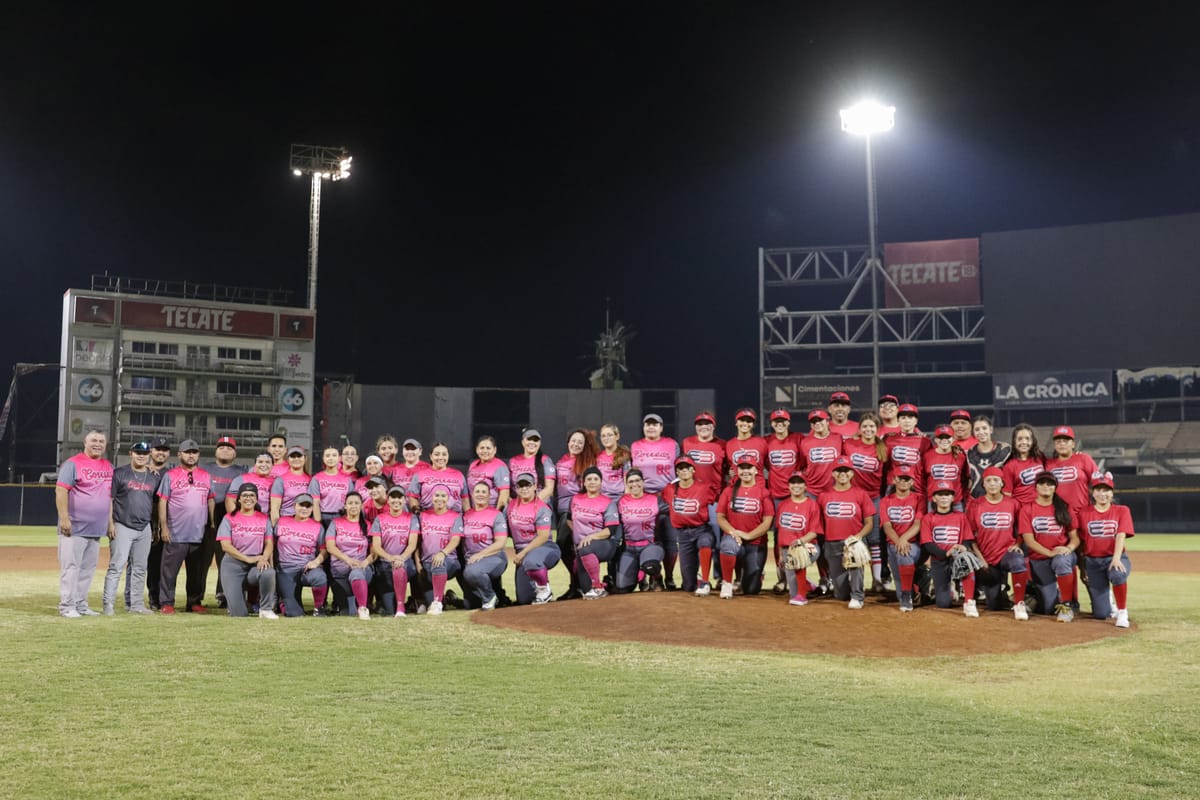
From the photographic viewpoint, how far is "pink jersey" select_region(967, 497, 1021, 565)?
8875 mm

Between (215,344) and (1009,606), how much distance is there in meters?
40.1

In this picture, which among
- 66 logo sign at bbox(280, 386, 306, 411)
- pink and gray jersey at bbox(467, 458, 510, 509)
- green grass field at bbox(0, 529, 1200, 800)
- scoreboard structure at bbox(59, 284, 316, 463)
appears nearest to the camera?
green grass field at bbox(0, 529, 1200, 800)

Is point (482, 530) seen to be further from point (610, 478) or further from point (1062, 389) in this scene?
point (1062, 389)

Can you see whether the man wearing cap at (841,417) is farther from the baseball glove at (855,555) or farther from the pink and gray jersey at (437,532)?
the pink and gray jersey at (437,532)

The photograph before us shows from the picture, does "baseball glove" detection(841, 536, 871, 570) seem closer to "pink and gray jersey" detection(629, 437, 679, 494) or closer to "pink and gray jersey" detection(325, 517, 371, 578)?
"pink and gray jersey" detection(629, 437, 679, 494)

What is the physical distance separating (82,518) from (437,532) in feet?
9.64

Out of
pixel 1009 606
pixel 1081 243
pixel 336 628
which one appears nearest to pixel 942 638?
pixel 1009 606

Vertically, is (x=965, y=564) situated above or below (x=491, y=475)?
below

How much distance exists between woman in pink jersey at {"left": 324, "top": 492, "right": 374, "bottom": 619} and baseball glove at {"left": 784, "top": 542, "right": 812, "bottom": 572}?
3.56m

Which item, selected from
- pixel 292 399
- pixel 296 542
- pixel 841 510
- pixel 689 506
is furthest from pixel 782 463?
pixel 292 399

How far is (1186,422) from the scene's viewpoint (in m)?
37.2

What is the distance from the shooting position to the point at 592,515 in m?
9.48

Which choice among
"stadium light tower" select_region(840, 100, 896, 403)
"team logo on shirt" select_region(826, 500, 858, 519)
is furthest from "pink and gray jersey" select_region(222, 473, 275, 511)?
"stadium light tower" select_region(840, 100, 896, 403)

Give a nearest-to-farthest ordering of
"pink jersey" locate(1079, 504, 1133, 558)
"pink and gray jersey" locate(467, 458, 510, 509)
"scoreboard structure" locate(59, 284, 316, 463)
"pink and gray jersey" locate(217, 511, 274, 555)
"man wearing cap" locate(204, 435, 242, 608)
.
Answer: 1. "pink jersey" locate(1079, 504, 1133, 558)
2. "pink and gray jersey" locate(217, 511, 274, 555)
3. "man wearing cap" locate(204, 435, 242, 608)
4. "pink and gray jersey" locate(467, 458, 510, 509)
5. "scoreboard structure" locate(59, 284, 316, 463)
